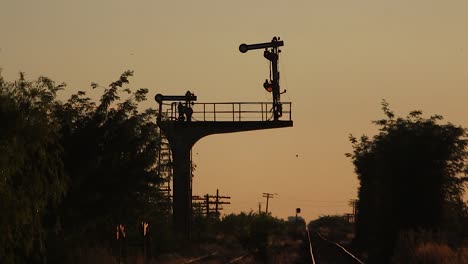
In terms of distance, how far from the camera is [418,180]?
41656 mm

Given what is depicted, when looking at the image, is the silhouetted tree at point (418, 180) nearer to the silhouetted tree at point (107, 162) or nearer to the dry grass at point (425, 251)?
the dry grass at point (425, 251)

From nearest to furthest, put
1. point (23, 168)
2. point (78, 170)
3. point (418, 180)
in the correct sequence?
point (23, 168)
point (78, 170)
point (418, 180)

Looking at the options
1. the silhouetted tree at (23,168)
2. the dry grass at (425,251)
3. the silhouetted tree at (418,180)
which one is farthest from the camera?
the silhouetted tree at (418,180)

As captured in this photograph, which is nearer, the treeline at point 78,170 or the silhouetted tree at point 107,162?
the treeline at point 78,170

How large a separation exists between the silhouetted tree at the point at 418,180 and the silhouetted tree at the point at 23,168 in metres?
18.1

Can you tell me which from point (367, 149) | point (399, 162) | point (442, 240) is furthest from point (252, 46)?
point (442, 240)

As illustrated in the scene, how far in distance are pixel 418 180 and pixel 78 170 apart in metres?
15.5

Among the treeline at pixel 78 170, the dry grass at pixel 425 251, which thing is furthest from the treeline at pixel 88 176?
the dry grass at pixel 425 251

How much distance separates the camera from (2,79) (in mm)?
25766

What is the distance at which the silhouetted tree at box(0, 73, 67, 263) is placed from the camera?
77.1ft

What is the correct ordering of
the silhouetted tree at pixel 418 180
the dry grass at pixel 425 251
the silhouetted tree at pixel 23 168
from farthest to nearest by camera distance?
the silhouetted tree at pixel 418 180 < the dry grass at pixel 425 251 < the silhouetted tree at pixel 23 168

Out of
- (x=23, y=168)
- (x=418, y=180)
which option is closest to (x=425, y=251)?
(x=418, y=180)

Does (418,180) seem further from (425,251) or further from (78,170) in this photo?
(78,170)

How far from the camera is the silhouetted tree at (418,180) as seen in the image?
135 ft
